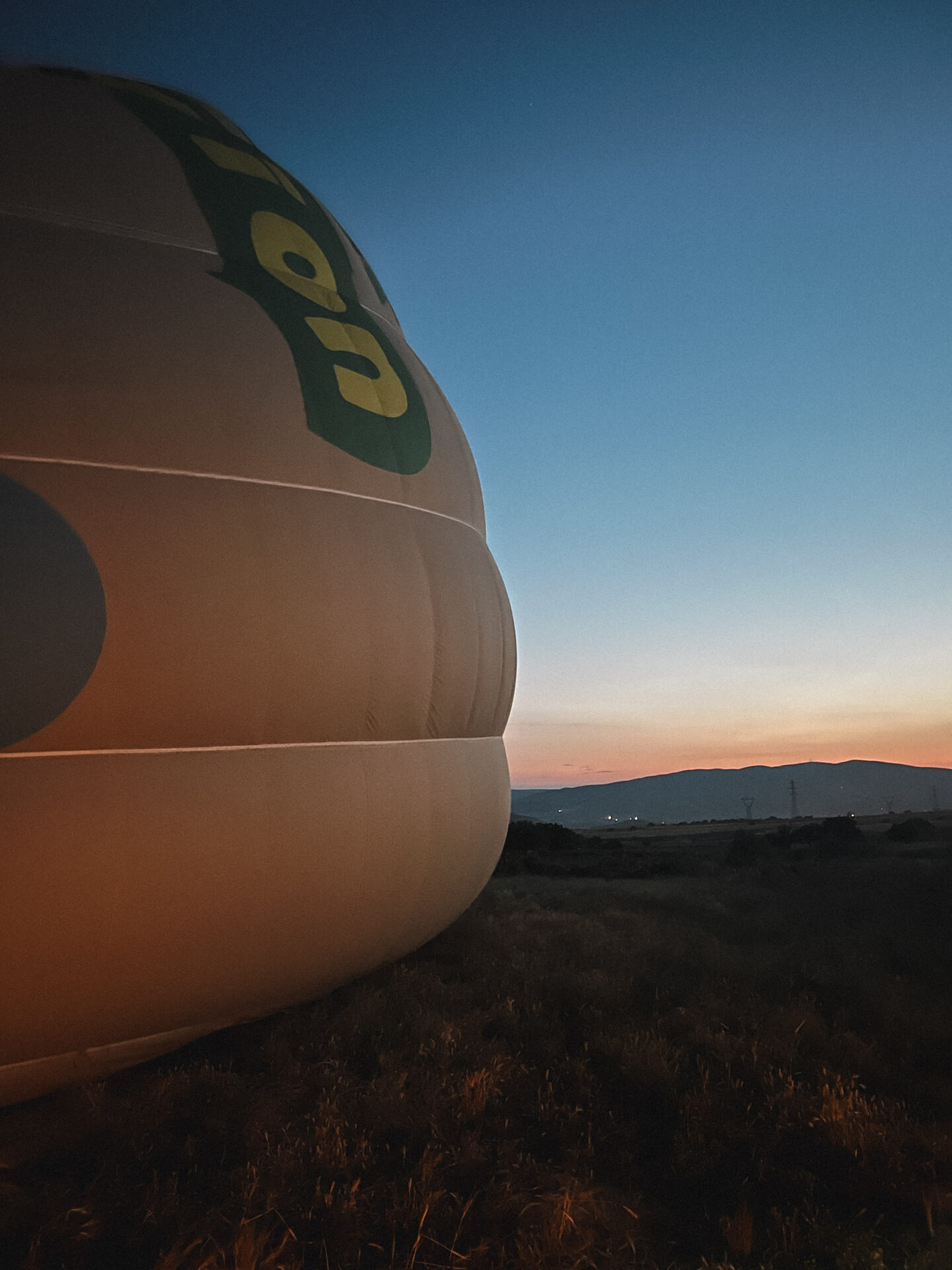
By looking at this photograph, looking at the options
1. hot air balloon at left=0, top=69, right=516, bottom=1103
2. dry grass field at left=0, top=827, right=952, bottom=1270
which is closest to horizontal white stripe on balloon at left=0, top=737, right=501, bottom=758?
hot air balloon at left=0, top=69, right=516, bottom=1103

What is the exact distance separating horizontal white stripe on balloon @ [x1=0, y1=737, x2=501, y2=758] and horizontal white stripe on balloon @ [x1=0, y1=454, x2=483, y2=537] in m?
1.27

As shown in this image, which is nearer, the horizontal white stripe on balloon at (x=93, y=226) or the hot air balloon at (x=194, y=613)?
the hot air balloon at (x=194, y=613)

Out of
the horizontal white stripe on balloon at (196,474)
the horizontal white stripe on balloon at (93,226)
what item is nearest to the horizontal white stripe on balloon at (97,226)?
the horizontal white stripe on balloon at (93,226)

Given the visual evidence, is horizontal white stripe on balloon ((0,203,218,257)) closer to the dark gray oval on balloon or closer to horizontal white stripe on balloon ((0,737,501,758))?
the dark gray oval on balloon

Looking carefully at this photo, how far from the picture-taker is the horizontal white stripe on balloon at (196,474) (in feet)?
12.1

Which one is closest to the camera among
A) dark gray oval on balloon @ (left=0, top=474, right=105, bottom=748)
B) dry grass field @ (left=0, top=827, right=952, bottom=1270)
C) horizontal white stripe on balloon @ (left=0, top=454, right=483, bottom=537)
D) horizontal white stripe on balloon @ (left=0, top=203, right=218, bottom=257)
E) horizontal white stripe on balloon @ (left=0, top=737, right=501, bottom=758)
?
dry grass field @ (left=0, top=827, right=952, bottom=1270)

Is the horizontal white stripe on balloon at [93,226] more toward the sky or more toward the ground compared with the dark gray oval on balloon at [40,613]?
more toward the sky

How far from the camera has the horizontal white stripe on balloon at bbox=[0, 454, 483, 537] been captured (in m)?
3.69

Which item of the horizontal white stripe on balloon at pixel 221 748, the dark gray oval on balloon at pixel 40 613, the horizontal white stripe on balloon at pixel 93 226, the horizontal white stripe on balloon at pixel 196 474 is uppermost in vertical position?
the horizontal white stripe on balloon at pixel 93 226

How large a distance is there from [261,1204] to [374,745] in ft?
6.98

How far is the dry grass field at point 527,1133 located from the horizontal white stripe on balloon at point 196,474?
9.39ft

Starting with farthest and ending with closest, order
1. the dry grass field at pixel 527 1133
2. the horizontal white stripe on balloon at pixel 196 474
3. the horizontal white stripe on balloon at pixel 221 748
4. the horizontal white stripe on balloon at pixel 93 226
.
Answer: the horizontal white stripe on balloon at pixel 93 226 → the horizontal white stripe on balloon at pixel 196 474 → the horizontal white stripe on balloon at pixel 221 748 → the dry grass field at pixel 527 1133

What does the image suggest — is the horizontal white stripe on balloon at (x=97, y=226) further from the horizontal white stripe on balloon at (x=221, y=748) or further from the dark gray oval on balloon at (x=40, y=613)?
the horizontal white stripe on balloon at (x=221, y=748)

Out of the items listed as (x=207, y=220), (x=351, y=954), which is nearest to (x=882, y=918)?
(x=351, y=954)
